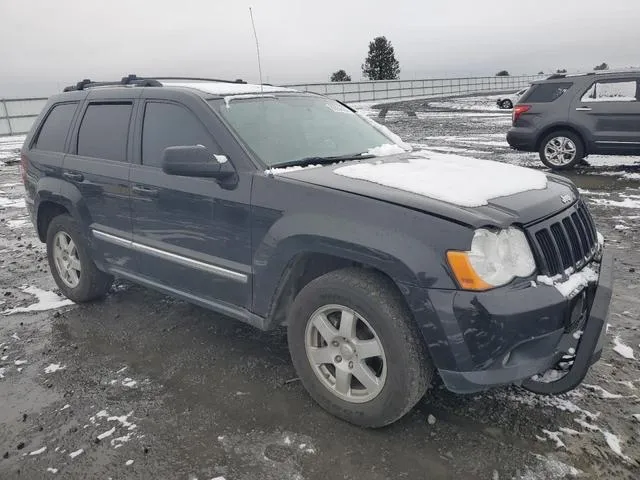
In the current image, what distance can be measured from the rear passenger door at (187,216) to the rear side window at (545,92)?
28.1 feet

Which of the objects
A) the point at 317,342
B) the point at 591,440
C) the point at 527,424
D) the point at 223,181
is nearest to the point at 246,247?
the point at 223,181

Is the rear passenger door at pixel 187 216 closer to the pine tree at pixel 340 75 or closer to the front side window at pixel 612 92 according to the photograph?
the front side window at pixel 612 92

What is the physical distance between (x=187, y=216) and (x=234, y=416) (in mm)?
1277

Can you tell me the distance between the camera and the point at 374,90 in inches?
1494

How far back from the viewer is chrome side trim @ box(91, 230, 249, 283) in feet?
10.7

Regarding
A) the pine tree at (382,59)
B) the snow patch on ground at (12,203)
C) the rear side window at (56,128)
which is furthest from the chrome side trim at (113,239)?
the pine tree at (382,59)

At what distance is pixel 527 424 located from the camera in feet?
9.25

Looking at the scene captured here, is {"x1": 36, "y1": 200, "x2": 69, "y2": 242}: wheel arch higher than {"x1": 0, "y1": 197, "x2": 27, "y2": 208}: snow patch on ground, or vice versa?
{"x1": 36, "y1": 200, "x2": 69, "y2": 242}: wheel arch

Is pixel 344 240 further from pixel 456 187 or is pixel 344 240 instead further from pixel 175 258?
pixel 175 258

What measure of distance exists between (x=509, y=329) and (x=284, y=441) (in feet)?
4.15

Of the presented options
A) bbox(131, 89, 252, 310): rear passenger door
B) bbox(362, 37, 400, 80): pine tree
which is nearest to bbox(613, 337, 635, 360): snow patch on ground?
bbox(131, 89, 252, 310): rear passenger door

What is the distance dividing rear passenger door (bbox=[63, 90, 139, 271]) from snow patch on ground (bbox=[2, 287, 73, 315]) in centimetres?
83

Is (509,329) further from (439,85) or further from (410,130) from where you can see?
(439,85)

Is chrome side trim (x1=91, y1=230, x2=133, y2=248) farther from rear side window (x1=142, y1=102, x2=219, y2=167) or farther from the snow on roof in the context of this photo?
the snow on roof
